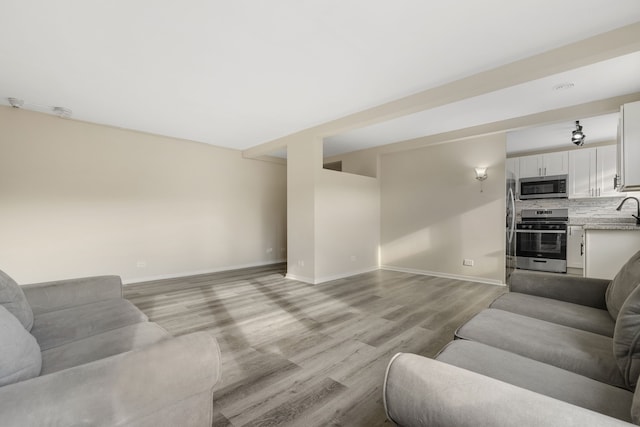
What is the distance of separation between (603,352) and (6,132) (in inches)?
252

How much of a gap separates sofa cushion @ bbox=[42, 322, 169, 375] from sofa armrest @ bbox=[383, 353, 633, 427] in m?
1.28

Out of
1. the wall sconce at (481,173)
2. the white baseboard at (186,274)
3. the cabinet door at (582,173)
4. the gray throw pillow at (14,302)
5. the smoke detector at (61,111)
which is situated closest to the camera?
the gray throw pillow at (14,302)

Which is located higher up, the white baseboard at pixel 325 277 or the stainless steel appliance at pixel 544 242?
the stainless steel appliance at pixel 544 242

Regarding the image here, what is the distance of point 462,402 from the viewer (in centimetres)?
78

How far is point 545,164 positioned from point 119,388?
7.27m

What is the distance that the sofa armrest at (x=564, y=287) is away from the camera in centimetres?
190

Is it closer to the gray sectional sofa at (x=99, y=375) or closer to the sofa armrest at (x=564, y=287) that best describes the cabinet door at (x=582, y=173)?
the sofa armrest at (x=564, y=287)

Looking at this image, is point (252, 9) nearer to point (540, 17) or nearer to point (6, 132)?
point (540, 17)

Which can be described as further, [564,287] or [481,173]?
[481,173]

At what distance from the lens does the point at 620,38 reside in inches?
88.7

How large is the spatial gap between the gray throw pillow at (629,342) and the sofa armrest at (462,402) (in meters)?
0.59

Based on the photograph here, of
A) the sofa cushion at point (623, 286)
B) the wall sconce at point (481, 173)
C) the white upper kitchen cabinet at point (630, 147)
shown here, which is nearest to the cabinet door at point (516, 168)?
the wall sconce at point (481, 173)

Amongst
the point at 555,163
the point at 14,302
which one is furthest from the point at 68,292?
the point at 555,163

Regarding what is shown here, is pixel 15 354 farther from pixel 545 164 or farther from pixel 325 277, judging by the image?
pixel 545 164
